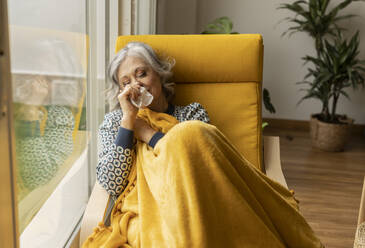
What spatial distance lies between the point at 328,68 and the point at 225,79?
6.58 ft

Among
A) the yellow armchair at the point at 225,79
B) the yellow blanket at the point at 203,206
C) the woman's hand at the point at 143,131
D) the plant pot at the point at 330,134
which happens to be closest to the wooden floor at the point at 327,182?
the plant pot at the point at 330,134

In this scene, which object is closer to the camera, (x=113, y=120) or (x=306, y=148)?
(x=113, y=120)

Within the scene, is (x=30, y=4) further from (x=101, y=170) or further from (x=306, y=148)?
(x=306, y=148)

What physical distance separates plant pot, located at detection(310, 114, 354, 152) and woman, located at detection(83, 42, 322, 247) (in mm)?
2344

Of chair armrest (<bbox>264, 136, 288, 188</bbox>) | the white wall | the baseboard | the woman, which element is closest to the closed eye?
the woman

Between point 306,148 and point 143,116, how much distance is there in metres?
2.46

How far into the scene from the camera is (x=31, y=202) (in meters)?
1.17

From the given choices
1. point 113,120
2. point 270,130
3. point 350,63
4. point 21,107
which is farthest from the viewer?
point 270,130

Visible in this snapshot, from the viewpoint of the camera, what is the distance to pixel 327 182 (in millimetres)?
2863

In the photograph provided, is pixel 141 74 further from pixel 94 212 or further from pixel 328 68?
pixel 328 68

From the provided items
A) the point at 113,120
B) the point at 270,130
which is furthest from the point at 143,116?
the point at 270,130

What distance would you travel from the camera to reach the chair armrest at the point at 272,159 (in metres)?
1.61

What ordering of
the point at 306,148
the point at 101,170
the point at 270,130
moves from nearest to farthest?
the point at 101,170, the point at 306,148, the point at 270,130

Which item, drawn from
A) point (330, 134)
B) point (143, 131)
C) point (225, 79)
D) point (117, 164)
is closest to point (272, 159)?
point (225, 79)
